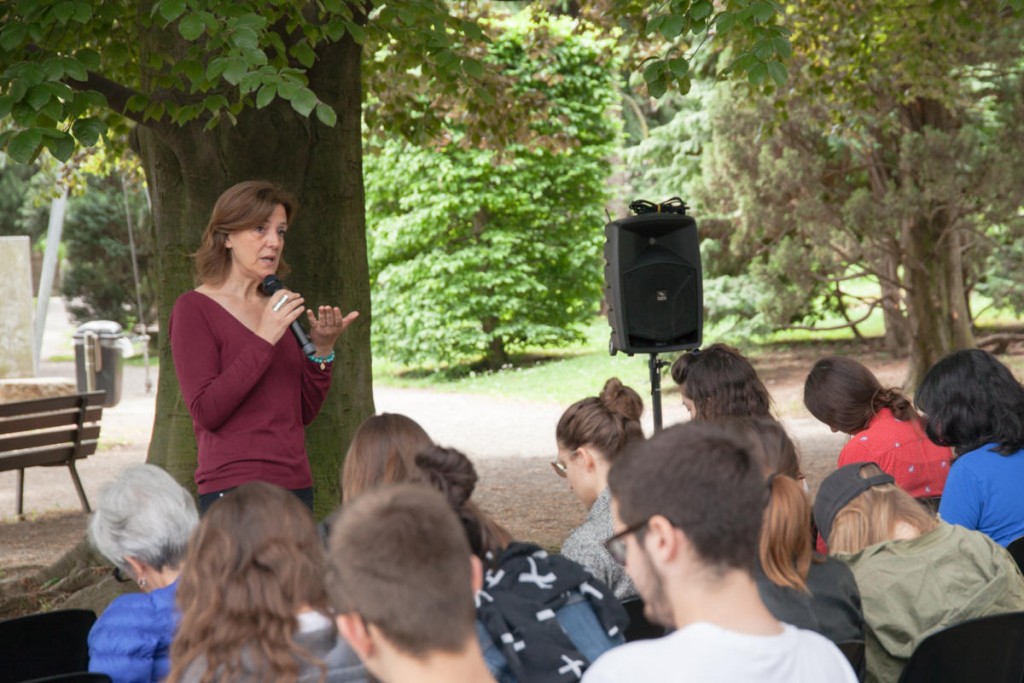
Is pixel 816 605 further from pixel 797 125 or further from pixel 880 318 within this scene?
pixel 880 318

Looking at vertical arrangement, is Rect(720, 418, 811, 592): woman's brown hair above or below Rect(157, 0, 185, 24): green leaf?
below

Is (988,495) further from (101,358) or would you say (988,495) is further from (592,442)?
(101,358)

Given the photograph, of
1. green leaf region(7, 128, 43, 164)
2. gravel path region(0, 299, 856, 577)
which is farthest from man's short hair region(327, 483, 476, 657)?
gravel path region(0, 299, 856, 577)

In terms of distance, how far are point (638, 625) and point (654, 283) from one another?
416cm

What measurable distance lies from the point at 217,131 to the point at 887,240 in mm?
11202

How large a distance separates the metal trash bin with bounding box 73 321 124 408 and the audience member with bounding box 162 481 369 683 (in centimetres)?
1669

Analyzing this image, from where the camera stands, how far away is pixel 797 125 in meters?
15.7

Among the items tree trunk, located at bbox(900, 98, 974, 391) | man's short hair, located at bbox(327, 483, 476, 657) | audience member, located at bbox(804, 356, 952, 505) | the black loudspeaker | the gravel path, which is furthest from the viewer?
tree trunk, located at bbox(900, 98, 974, 391)

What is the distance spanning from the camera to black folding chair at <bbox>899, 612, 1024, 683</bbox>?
260 centimetres

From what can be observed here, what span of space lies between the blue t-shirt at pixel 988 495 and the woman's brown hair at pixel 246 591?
2318 millimetres

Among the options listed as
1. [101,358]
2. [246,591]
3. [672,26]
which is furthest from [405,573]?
[101,358]

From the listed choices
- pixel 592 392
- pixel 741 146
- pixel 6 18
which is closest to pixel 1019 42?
pixel 741 146

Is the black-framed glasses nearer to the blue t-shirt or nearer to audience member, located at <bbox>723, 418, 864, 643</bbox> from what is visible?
audience member, located at <bbox>723, 418, 864, 643</bbox>

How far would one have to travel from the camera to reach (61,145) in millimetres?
4094
